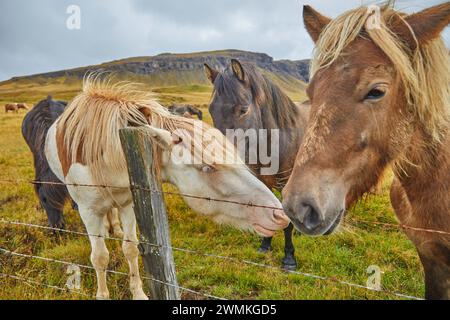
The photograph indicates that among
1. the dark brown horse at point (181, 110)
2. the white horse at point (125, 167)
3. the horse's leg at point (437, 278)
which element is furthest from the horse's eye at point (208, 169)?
the horse's leg at point (437, 278)

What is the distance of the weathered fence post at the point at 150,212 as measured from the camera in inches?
88.7

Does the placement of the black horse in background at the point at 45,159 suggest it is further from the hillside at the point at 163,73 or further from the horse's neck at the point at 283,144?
the hillside at the point at 163,73

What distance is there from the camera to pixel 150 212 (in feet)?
7.62

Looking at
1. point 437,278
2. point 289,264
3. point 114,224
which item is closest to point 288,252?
point 289,264

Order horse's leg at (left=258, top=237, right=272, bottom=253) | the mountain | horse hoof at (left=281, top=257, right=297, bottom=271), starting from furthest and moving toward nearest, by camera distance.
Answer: the mountain
horse's leg at (left=258, top=237, right=272, bottom=253)
horse hoof at (left=281, top=257, right=297, bottom=271)

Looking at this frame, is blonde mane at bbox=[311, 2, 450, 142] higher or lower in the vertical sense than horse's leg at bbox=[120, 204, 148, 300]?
higher

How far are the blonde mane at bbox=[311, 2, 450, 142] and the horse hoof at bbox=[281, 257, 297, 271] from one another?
9.64 feet

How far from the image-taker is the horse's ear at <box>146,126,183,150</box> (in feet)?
8.76

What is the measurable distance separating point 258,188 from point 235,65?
2.64 metres

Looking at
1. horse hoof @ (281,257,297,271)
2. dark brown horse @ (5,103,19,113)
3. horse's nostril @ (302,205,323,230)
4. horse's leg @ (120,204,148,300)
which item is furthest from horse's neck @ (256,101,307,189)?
dark brown horse @ (5,103,19,113)

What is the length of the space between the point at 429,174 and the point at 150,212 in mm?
2001

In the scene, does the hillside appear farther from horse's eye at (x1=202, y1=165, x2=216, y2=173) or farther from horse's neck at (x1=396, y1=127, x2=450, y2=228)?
horse's neck at (x1=396, y1=127, x2=450, y2=228)

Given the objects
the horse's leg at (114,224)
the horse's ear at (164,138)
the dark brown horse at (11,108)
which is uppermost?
the dark brown horse at (11,108)

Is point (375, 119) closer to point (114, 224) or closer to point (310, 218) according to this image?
point (310, 218)
